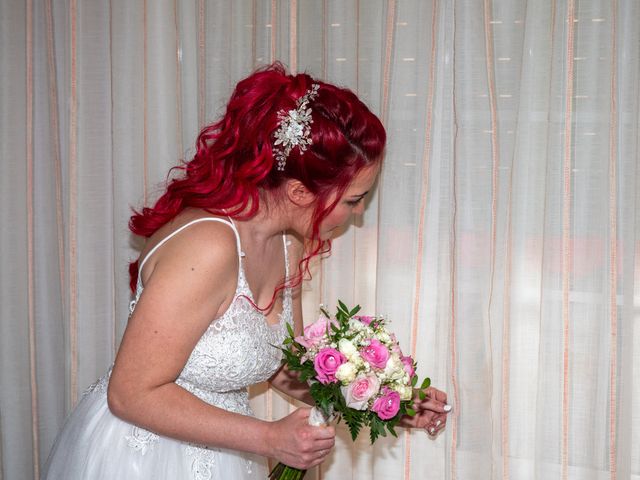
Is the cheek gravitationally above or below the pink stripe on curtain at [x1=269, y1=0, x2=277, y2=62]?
below

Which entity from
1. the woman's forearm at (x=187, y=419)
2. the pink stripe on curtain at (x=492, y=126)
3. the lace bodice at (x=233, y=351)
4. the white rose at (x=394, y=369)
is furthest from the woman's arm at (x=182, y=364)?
the pink stripe on curtain at (x=492, y=126)

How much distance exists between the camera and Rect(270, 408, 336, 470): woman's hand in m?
1.69

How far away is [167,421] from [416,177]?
100cm

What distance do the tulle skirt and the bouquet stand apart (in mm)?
382

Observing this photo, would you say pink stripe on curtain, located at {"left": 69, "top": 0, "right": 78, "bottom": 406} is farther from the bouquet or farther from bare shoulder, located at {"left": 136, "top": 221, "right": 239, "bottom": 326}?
the bouquet

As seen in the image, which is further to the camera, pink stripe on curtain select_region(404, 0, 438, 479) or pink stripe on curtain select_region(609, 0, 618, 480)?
pink stripe on curtain select_region(404, 0, 438, 479)

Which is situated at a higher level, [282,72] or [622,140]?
[282,72]

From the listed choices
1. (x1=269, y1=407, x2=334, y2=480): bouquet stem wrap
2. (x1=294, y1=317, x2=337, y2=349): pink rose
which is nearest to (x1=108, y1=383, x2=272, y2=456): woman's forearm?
(x1=269, y1=407, x2=334, y2=480): bouquet stem wrap

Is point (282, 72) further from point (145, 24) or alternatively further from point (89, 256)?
point (89, 256)

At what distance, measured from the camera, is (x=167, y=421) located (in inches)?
66.3

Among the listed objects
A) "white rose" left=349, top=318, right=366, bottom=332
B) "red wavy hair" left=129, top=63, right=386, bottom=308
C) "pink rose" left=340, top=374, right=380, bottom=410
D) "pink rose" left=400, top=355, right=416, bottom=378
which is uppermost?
"red wavy hair" left=129, top=63, right=386, bottom=308

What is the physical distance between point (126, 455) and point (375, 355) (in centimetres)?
70

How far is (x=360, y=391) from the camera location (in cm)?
162

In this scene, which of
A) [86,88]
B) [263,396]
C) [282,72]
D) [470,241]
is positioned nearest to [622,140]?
[470,241]
